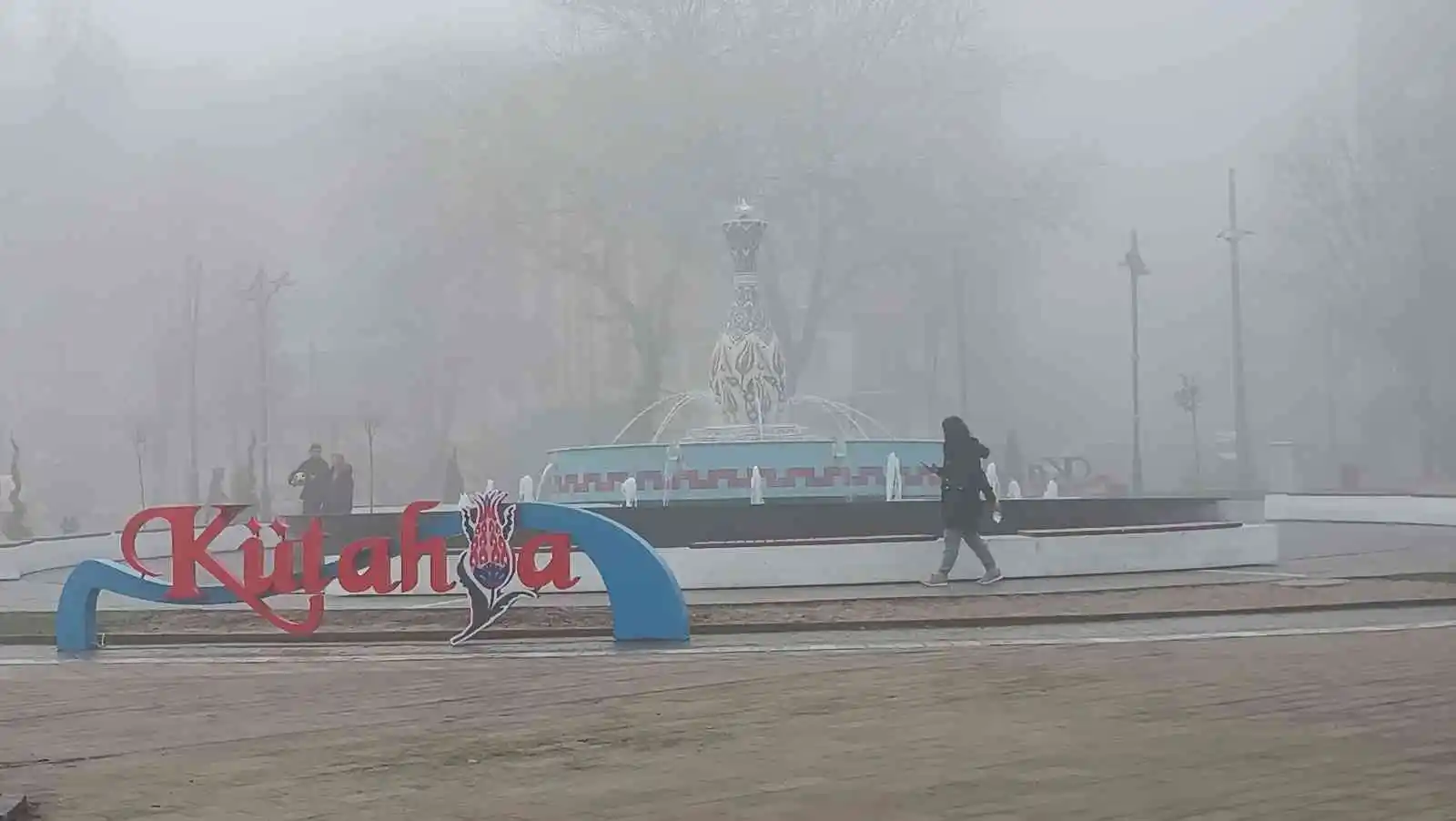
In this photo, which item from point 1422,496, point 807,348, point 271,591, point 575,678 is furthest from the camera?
point 807,348

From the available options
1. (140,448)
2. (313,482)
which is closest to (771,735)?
(313,482)

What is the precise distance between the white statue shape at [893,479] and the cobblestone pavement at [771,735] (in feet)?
32.7

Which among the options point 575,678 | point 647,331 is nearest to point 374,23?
point 647,331

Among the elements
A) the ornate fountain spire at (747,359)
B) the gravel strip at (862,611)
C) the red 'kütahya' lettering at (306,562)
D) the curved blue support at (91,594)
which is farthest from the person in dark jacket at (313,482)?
the red 'kütahya' lettering at (306,562)

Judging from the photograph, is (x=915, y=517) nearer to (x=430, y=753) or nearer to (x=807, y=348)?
(x=430, y=753)

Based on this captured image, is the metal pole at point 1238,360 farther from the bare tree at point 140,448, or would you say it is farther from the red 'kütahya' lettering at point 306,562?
the red 'kütahya' lettering at point 306,562

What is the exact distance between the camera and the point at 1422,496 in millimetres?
22797

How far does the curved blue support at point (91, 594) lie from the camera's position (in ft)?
29.1

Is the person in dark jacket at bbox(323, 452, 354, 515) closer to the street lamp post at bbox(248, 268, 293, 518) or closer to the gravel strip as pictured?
the gravel strip

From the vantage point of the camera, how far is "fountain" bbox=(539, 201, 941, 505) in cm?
1759

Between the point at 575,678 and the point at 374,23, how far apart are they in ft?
139

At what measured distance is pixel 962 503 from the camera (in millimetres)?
11406

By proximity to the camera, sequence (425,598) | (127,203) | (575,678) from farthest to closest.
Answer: (127,203) < (425,598) < (575,678)

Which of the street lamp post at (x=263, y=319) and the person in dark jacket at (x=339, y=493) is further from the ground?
the street lamp post at (x=263, y=319)
